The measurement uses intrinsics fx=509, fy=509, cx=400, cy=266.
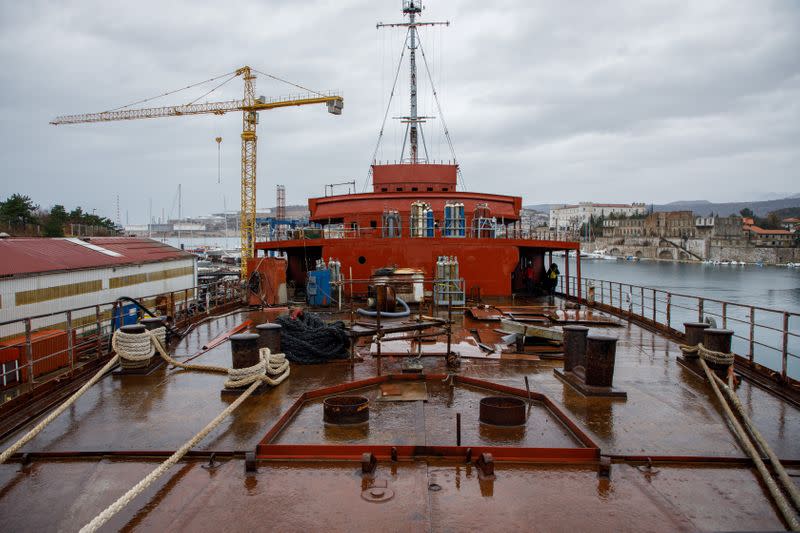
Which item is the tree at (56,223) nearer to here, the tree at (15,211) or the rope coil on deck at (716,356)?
the tree at (15,211)

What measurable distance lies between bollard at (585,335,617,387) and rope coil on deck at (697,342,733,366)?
155 cm

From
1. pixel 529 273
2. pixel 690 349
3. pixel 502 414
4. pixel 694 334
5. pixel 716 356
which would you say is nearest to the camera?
pixel 502 414

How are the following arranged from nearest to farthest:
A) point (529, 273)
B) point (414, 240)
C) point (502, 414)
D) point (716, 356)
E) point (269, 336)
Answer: point (502, 414)
point (716, 356)
point (269, 336)
point (414, 240)
point (529, 273)

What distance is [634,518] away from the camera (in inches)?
140

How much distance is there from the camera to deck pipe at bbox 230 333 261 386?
624 centimetres

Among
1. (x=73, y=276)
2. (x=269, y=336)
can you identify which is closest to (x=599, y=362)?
(x=269, y=336)

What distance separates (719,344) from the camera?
677 centimetres

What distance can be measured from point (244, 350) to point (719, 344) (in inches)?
244

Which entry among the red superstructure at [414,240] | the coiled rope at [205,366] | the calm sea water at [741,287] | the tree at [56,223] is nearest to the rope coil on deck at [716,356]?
the coiled rope at [205,366]

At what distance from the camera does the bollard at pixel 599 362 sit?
20.5ft

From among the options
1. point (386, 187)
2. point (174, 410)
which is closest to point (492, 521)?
point (174, 410)

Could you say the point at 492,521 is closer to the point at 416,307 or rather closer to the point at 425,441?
the point at 425,441

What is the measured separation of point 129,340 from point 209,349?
75.0 inches

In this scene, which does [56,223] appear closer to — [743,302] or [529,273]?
[529,273]
